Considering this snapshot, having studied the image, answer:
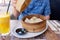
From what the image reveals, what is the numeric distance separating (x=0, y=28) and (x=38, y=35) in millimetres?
278

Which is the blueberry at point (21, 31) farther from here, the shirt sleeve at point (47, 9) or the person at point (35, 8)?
the shirt sleeve at point (47, 9)

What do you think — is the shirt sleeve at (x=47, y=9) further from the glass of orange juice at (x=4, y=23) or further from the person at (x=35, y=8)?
the glass of orange juice at (x=4, y=23)

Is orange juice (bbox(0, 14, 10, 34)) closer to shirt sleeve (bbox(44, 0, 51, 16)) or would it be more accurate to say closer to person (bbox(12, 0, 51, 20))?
person (bbox(12, 0, 51, 20))

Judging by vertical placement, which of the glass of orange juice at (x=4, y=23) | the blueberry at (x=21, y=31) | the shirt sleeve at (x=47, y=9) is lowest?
the shirt sleeve at (x=47, y=9)

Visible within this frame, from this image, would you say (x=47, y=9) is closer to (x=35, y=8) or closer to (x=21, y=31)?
(x=35, y=8)

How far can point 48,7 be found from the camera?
165 cm

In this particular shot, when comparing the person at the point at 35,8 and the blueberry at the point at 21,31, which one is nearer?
the blueberry at the point at 21,31

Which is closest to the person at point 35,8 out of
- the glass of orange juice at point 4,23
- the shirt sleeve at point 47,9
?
the shirt sleeve at point 47,9

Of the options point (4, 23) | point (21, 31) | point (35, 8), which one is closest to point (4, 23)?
point (4, 23)

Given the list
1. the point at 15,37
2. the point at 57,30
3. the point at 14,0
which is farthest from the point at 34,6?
the point at 15,37

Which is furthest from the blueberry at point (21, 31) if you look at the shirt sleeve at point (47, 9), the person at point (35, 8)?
the shirt sleeve at point (47, 9)

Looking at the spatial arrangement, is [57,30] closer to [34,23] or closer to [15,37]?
[34,23]

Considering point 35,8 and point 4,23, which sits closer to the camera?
point 4,23

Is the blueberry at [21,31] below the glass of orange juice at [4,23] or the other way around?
below
